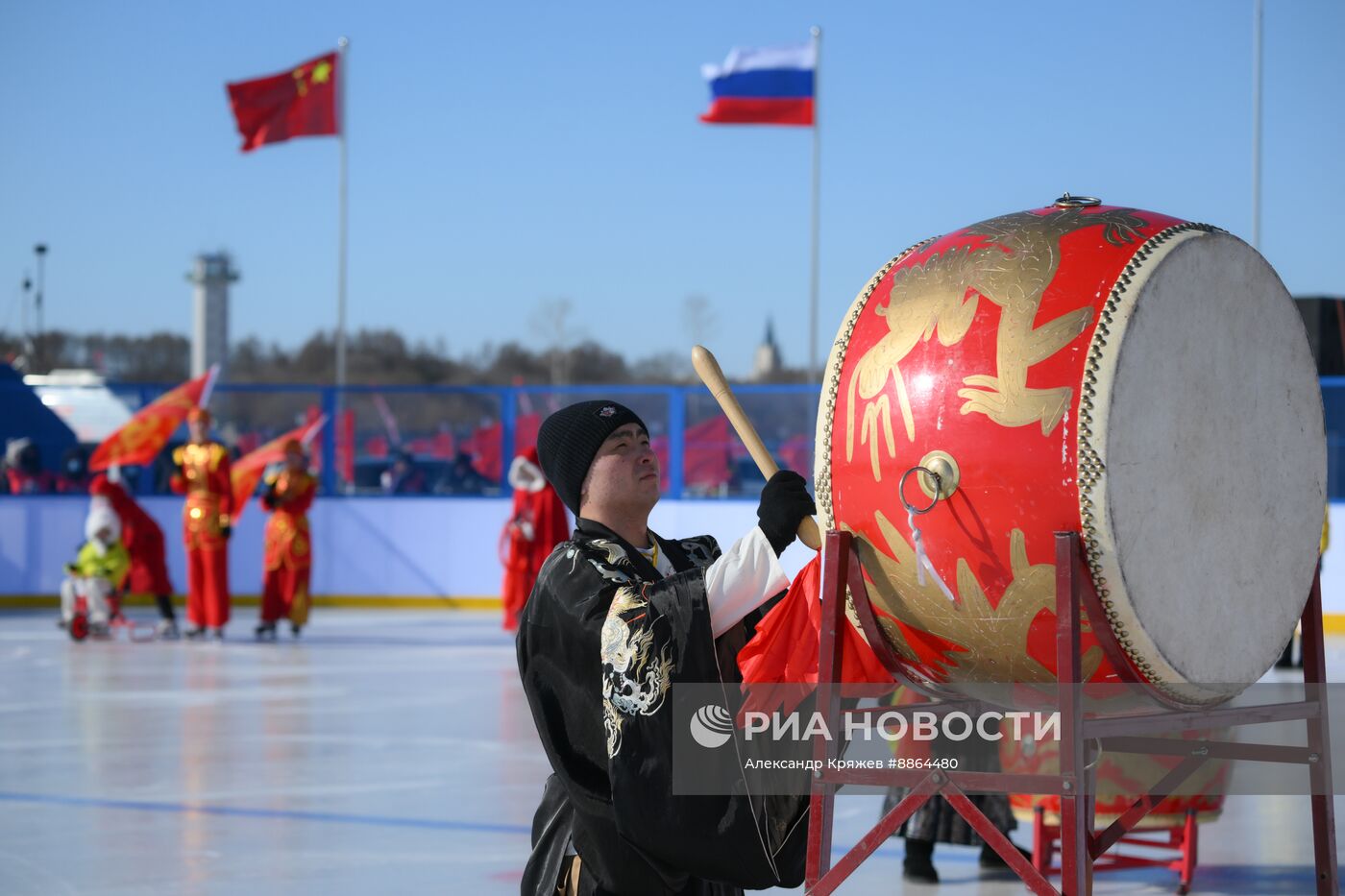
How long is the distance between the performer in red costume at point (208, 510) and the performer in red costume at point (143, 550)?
39 centimetres

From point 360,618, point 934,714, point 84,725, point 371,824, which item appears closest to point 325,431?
point 360,618

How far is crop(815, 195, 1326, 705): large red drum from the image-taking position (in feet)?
8.07

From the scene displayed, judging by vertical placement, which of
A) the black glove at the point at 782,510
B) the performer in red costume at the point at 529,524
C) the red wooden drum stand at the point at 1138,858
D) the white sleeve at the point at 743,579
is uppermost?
the black glove at the point at 782,510

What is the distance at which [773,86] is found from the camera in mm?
17688

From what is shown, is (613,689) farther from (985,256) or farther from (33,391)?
(33,391)

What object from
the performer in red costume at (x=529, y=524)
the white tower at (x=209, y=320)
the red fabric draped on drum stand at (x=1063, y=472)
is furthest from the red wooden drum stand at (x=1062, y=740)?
the white tower at (x=209, y=320)

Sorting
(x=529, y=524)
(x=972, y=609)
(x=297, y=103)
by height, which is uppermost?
(x=297, y=103)

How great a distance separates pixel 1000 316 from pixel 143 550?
10772 millimetres

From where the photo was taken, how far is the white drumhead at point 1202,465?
2451 mm

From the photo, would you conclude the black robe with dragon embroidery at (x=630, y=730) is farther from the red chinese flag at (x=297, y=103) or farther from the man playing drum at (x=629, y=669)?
the red chinese flag at (x=297, y=103)

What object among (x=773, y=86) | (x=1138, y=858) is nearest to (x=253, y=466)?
(x=773, y=86)

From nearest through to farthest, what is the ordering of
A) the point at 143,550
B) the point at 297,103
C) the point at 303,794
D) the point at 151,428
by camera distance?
1. the point at 303,794
2. the point at 143,550
3. the point at 151,428
4. the point at 297,103

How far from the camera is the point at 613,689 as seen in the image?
266cm

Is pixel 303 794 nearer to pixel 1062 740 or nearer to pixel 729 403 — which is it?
pixel 729 403
